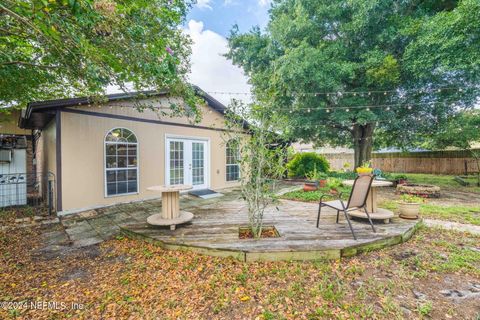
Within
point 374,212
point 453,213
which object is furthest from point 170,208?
point 453,213

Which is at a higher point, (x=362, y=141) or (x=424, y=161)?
(x=362, y=141)

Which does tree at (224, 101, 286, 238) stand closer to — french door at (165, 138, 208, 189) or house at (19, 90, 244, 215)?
house at (19, 90, 244, 215)

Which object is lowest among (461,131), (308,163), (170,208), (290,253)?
(290,253)

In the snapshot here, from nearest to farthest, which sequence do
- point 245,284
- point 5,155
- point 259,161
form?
point 245,284 → point 259,161 → point 5,155

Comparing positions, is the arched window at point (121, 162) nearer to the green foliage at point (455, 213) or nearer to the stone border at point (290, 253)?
the stone border at point (290, 253)

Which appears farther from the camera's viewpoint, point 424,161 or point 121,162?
point 424,161

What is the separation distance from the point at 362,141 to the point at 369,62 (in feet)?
14.6

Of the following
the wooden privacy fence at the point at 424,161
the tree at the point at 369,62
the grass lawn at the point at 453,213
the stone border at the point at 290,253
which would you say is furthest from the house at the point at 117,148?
the wooden privacy fence at the point at 424,161

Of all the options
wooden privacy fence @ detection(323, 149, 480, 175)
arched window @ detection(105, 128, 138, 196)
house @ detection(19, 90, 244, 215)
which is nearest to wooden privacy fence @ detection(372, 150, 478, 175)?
wooden privacy fence @ detection(323, 149, 480, 175)

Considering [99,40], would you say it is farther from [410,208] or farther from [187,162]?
[410,208]

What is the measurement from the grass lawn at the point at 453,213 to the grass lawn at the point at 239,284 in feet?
5.75

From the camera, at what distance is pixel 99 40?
362cm

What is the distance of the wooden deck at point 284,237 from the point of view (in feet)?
9.91

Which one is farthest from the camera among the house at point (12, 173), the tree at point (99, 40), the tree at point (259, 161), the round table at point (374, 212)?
the house at point (12, 173)
